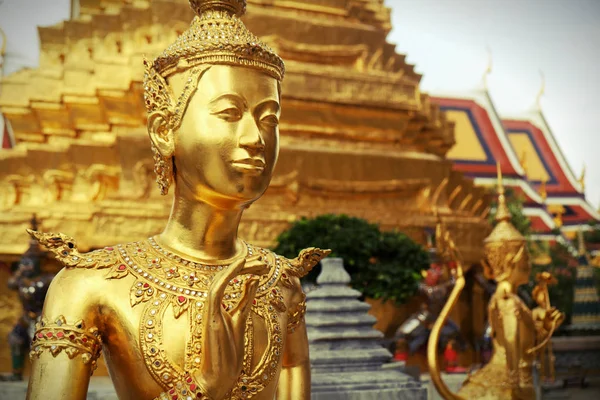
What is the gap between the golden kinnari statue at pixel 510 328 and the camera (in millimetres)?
3883

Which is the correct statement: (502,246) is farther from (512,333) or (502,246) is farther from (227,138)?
(227,138)

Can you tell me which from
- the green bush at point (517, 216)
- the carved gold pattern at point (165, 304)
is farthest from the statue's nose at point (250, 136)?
the green bush at point (517, 216)

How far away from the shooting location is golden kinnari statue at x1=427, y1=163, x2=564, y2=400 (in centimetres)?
388

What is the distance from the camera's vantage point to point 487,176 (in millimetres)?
15641

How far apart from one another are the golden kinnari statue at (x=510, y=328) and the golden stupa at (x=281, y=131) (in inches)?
178

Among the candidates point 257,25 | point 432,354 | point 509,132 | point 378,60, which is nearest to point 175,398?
point 432,354

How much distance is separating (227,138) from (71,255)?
477 millimetres

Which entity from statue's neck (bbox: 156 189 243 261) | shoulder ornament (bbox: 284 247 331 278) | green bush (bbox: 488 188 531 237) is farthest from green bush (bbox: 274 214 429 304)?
statue's neck (bbox: 156 189 243 261)

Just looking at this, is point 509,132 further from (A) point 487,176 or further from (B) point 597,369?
(B) point 597,369

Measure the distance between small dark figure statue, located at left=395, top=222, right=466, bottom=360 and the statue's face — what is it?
221 inches

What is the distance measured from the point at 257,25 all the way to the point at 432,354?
7.29 metres

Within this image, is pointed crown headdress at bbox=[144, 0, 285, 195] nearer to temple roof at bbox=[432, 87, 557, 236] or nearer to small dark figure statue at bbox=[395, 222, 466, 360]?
small dark figure statue at bbox=[395, 222, 466, 360]

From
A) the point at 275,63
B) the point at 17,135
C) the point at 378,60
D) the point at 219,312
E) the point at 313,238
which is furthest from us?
the point at 378,60

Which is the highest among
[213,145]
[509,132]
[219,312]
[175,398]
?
[509,132]
